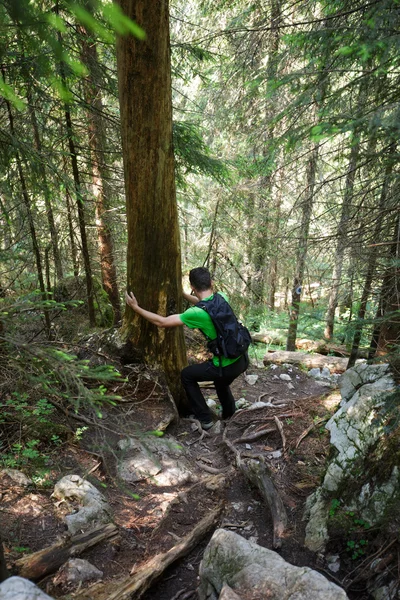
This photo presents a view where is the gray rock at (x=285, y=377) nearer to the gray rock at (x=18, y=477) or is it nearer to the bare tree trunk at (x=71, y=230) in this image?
the bare tree trunk at (x=71, y=230)

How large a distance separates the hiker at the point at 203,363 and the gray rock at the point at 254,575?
2486 mm

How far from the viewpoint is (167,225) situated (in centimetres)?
501

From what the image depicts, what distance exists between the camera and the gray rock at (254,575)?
7.27 ft

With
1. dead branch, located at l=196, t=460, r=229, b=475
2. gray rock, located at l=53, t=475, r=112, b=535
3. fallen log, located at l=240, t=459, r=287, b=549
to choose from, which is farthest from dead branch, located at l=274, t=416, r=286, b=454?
gray rock, located at l=53, t=475, r=112, b=535

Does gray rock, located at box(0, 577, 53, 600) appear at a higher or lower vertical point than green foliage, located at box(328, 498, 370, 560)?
higher

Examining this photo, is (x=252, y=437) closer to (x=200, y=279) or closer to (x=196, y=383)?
(x=196, y=383)

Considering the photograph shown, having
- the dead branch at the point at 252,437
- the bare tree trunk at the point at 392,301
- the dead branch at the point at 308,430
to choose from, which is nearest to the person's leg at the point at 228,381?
the dead branch at the point at 252,437

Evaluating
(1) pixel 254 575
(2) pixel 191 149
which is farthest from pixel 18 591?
(2) pixel 191 149

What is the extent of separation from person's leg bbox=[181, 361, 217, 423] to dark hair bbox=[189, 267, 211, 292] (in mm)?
1097

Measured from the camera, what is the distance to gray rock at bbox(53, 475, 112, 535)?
10.2ft

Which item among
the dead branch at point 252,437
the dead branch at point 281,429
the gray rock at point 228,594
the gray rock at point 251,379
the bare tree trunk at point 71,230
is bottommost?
the gray rock at point 251,379

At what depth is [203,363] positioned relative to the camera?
5.35 m

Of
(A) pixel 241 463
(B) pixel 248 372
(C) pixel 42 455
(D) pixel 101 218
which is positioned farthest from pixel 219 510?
(D) pixel 101 218

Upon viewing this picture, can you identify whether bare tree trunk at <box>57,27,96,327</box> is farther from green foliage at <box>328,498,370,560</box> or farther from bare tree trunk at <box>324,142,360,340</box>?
green foliage at <box>328,498,370,560</box>
